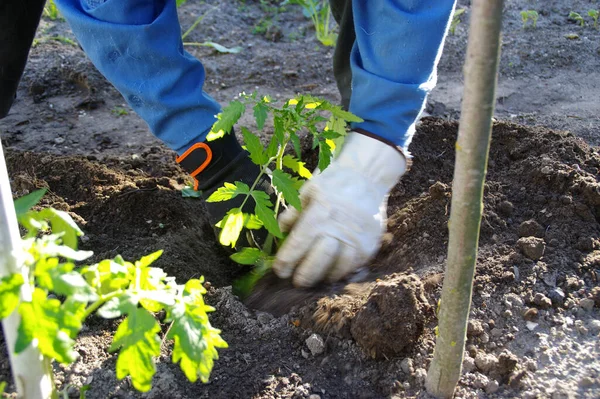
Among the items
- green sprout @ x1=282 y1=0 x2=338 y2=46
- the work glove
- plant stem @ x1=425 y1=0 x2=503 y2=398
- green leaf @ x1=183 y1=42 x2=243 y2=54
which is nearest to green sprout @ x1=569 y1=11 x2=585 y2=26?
green sprout @ x1=282 y1=0 x2=338 y2=46

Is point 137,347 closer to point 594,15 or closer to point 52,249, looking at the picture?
point 52,249

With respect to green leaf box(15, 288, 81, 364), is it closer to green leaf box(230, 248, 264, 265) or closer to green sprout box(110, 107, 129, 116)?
green leaf box(230, 248, 264, 265)

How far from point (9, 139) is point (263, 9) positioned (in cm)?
281

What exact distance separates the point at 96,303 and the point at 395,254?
122 cm

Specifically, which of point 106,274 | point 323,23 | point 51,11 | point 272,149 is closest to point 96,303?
point 106,274

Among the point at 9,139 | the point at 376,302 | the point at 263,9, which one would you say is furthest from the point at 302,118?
the point at 263,9

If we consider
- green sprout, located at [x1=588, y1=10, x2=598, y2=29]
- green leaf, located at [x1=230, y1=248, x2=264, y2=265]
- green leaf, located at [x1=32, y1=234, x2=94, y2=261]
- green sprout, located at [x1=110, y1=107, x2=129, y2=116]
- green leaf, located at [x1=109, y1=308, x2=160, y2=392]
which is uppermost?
green leaf, located at [x1=32, y1=234, x2=94, y2=261]

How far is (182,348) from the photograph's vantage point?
111cm

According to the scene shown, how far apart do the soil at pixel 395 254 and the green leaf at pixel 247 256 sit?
0.35ft

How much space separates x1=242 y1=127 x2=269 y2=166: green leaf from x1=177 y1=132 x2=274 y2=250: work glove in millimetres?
374

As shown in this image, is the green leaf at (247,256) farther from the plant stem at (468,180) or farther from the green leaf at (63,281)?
the green leaf at (63,281)

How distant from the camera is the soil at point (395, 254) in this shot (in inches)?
64.0

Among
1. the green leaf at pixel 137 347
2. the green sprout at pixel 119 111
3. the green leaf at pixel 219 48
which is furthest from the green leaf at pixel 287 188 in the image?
the green leaf at pixel 219 48

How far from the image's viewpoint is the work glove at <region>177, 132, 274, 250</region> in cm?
226
